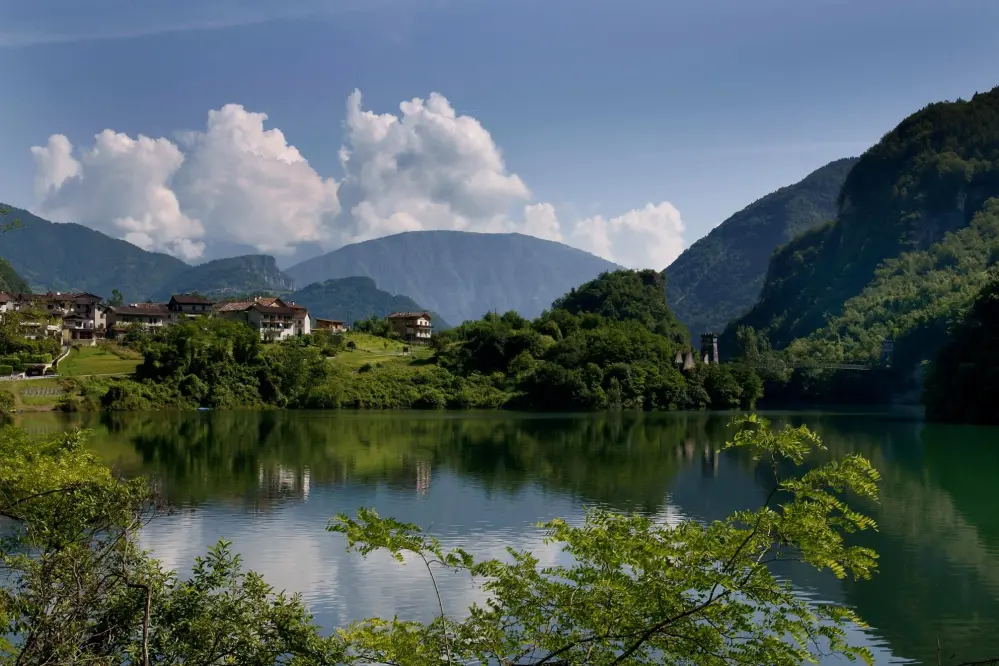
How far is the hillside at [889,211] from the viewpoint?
156 meters

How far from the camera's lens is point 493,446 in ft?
153

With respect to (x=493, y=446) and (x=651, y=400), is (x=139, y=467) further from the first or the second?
(x=651, y=400)

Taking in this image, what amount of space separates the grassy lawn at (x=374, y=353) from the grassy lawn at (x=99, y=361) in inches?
781

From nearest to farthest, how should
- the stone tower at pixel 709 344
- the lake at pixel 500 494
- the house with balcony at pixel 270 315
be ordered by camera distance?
the lake at pixel 500 494, the house with balcony at pixel 270 315, the stone tower at pixel 709 344

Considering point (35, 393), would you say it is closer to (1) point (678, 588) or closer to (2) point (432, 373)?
(2) point (432, 373)

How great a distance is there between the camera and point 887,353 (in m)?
108

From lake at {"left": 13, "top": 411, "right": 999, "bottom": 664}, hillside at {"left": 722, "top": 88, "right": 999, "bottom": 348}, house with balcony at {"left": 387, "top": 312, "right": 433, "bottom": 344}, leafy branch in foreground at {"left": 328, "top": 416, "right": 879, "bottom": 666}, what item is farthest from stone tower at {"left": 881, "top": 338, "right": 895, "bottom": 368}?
leafy branch in foreground at {"left": 328, "top": 416, "right": 879, "bottom": 666}

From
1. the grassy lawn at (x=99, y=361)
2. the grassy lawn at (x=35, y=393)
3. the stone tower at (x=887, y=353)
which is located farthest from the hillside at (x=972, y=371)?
the grassy lawn at (x=99, y=361)

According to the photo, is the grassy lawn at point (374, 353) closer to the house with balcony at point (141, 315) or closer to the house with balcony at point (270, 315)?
the house with balcony at point (270, 315)

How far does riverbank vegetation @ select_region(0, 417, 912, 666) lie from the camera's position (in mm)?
7363

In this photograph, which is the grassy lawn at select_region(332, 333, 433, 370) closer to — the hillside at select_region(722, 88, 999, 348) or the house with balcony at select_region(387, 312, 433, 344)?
the house with balcony at select_region(387, 312, 433, 344)

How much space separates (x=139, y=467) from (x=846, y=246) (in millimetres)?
Result: 168563

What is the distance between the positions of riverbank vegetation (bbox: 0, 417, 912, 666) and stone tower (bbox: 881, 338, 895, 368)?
106 m

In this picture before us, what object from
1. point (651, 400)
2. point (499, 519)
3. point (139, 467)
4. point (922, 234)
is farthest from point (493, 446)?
point (922, 234)
